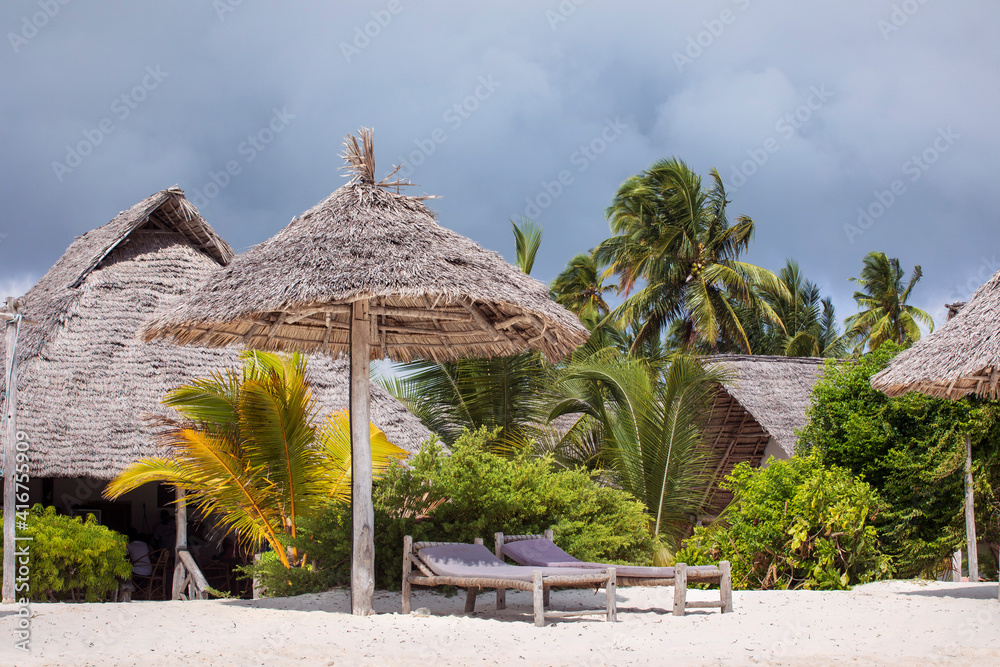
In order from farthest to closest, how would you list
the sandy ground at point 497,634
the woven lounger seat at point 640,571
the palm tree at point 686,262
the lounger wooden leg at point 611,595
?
the palm tree at point 686,262
the woven lounger seat at point 640,571
the lounger wooden leg at point 611,595
the sandy ground at point 497,634

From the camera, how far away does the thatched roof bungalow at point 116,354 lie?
866cm

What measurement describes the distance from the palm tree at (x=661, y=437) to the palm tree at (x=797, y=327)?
1489 cm

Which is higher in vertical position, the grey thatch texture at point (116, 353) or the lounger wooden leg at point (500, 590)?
the grey thatch texture at point (116, 353)

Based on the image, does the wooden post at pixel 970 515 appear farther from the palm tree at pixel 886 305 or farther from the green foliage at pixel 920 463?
the palm tree at pixel 886 305

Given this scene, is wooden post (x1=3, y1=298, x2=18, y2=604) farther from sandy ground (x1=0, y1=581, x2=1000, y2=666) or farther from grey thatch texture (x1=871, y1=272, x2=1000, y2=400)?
grey thatch texture (x1=871, y1=272, x2=1000, y2=400)

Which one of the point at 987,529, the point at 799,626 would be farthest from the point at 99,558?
the point at 987,529

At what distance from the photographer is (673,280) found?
21.8 metres

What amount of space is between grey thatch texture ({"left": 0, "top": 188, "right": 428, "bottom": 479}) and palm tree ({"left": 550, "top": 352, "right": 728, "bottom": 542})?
247cm

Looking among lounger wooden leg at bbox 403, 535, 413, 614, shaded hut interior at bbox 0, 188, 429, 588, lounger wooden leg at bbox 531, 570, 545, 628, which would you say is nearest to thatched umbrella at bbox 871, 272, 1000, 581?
lounger wooden leg at bbox 531, 570, 545, 628

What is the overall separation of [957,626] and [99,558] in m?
7.23

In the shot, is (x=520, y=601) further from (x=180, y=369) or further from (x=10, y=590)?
(x=180, y=369)

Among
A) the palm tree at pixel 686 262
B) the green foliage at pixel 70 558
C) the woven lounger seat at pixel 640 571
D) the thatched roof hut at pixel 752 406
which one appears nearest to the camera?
the woven lounger seat at pixel 640 571

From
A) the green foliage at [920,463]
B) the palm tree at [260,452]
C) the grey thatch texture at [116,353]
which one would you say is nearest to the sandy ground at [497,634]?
the palm tree at [260,452]

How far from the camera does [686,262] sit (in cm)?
2167
